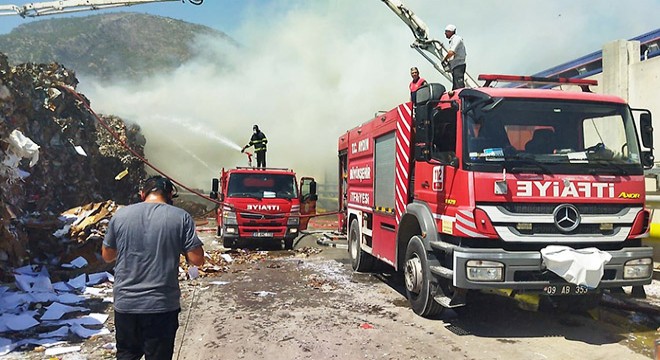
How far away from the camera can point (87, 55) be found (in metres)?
49.8

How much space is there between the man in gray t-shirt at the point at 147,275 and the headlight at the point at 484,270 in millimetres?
2556

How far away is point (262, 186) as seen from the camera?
36.7 ft

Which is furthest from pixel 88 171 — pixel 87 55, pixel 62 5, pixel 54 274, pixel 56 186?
pixel 87 55

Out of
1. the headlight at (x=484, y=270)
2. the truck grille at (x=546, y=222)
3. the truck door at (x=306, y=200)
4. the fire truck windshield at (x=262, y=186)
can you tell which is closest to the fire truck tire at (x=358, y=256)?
the fire truck windshield at (x=262, y=186)

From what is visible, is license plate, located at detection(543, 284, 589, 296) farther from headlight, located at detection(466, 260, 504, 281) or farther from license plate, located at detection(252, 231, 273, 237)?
license plate, located at detection(252, 231, 273, 237)

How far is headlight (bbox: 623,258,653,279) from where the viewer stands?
4.54 meters

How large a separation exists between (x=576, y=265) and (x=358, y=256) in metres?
4.28

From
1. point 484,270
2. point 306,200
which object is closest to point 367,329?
point 484,270

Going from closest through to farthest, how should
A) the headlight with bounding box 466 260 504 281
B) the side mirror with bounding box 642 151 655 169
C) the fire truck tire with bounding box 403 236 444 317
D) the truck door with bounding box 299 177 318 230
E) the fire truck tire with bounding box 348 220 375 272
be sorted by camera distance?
1. the headlight with bounding box 466 260 504 281
2. the side mirror with bounding box 642 151 655 169
3. the fire truck tire with bounding box 403 236 444 317
4. the fire truck tire with bounding box 348 220 375 272
5. the truck door with bounding box 299 177 318 230

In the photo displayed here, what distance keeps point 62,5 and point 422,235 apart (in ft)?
50.0

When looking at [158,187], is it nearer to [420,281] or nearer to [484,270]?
[484,270]

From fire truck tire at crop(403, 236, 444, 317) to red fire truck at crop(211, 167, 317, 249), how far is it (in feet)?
18.3

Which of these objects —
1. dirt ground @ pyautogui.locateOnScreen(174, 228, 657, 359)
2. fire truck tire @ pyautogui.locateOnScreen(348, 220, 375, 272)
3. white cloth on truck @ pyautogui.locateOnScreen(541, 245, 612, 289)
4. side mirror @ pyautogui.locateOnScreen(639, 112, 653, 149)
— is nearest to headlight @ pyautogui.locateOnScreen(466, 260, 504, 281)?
white cloth on truck @ pyautogui.locateOnScreen(541, 245, 612, 289)

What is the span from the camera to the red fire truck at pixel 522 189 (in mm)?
4445
